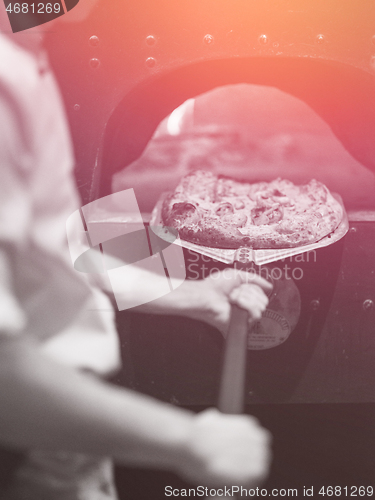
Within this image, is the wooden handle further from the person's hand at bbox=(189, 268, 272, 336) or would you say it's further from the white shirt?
the white shirt

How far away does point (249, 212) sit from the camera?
0.83 metres

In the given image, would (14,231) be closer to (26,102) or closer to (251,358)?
(26,102)

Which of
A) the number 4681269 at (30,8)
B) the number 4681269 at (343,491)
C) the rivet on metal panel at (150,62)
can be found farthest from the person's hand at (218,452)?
the number 4681269 at (30,8)

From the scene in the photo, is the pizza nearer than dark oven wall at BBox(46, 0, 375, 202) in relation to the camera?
No

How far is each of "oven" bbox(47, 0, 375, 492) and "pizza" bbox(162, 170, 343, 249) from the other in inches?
1.3

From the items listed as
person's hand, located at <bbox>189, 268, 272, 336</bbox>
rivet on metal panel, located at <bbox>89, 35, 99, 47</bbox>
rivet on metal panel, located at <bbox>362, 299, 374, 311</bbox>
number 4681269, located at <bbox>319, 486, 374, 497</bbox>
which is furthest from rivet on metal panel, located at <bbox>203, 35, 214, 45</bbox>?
number 4681269, located at <bbox>319, 486, 374, 497</bbox>

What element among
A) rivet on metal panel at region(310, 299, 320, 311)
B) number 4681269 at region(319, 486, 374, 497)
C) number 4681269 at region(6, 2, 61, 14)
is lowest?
number 4681269 at region(319, 486, 374, 497)

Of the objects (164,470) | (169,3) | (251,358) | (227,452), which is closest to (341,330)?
(251,358)

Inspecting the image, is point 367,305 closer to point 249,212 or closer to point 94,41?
point 249,212

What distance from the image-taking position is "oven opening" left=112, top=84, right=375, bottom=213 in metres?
0.74

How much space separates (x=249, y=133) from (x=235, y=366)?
1.39ft

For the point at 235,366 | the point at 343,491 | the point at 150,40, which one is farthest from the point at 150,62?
the point at 343,491

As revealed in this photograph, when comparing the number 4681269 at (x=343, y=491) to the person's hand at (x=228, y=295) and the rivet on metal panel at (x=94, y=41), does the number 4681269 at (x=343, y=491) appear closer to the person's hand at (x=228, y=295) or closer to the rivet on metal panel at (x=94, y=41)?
the person's hand at (x=228, y=295)

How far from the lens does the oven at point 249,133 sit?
69 centimetres
